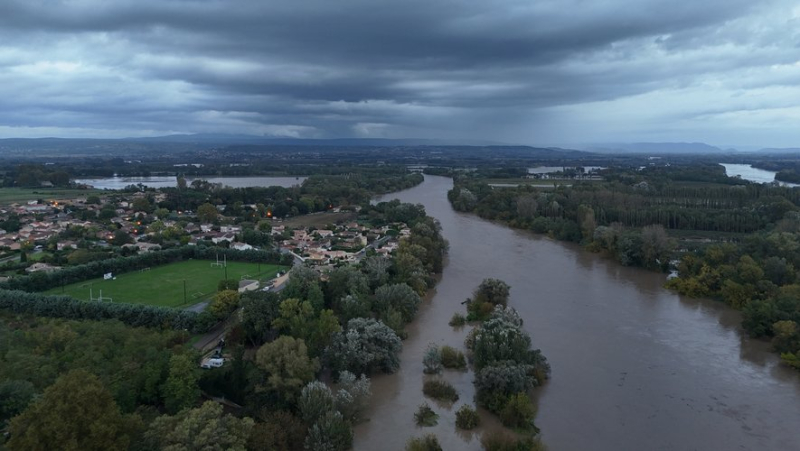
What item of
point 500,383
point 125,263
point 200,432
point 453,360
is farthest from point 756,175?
point 200,432

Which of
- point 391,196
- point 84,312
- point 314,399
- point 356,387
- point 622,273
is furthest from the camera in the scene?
point 391,196

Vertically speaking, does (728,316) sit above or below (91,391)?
below

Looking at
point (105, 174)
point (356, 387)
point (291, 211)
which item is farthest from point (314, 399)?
point (105, 174)

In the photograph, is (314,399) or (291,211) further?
(291,211)

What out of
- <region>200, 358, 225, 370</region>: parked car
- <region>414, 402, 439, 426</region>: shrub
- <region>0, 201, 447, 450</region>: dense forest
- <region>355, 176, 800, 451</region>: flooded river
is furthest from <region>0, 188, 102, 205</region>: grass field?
<region>414, 402, 439, 426</region>: shrub

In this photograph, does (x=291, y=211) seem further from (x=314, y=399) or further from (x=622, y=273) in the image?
(x=314, y=399)

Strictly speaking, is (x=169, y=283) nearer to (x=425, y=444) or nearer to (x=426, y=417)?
(x=426, y=417)

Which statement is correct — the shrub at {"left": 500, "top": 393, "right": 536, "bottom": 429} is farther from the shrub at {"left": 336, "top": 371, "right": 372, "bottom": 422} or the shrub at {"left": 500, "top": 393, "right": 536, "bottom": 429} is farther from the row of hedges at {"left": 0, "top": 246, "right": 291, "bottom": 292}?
the row of hedges at {"left": 0, "top": 246, "right": 291, "bottom": 292}
